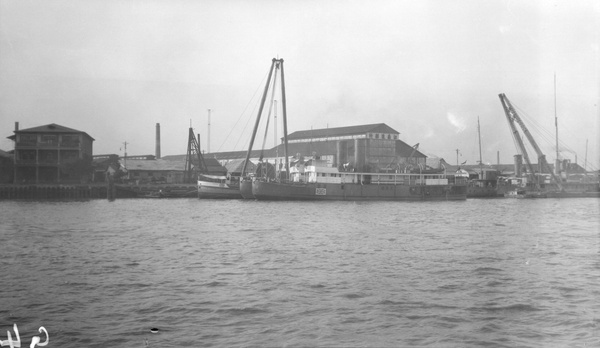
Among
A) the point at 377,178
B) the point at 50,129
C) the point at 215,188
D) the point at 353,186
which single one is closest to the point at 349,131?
the point at 377,178

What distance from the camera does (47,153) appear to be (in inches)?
1818

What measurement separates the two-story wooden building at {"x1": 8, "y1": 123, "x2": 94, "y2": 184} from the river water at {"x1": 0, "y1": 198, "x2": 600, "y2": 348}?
28.9 m

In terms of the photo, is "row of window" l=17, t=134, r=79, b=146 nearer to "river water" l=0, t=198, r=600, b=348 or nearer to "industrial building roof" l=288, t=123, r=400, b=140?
"river water" l=0, t=198, r=600, b=348

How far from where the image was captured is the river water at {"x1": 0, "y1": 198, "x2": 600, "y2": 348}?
7.38m

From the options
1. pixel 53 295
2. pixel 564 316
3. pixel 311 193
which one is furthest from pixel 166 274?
pixel 311 193

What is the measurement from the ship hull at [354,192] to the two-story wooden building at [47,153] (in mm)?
15427

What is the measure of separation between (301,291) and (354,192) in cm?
3906

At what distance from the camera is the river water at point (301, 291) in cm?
738

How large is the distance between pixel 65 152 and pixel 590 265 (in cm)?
Result: 4314

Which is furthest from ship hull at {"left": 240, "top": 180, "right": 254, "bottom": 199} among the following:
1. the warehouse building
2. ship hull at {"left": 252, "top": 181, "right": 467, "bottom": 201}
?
the warehouse building

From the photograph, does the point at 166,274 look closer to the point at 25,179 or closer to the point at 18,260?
the point at 18,260

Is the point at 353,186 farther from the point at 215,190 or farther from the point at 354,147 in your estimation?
the point at 215,190

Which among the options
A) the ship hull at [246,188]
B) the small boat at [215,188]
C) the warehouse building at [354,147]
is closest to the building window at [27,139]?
the small boat at [215,188]

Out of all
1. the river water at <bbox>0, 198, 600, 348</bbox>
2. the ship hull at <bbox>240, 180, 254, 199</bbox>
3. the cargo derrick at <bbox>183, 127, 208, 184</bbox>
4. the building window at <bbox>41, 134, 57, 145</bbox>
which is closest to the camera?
the river water at <bbox>0, 198, 600, 348</bbox>
